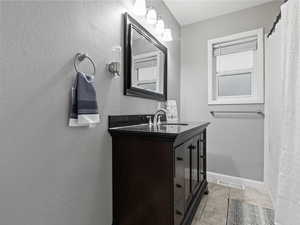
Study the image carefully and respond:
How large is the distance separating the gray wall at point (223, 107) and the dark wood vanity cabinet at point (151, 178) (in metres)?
1.35

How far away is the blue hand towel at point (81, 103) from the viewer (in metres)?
1.03

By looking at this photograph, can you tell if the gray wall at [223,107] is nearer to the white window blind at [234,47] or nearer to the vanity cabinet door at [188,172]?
the white window blind at [234,47]

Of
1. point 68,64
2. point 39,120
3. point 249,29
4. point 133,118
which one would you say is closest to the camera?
point 39,120

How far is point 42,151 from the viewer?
0.91 meters

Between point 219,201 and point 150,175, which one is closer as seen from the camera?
point 150,175

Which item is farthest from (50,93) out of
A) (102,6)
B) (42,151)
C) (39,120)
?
(102,6)

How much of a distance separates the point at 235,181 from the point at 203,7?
250 centimetres

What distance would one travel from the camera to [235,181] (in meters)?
2.48

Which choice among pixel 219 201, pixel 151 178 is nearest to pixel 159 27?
pixel 151 178

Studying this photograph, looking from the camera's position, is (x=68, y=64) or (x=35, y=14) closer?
(x=35, y=14)

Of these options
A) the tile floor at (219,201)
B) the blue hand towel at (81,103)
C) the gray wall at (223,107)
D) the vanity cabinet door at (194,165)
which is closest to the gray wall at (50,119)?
the blue hand towel at (81,103)

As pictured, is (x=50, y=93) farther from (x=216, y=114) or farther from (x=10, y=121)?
(x=216, y=114)

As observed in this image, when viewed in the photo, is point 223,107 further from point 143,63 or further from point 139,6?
point 139,6

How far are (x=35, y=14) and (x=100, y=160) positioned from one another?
3.16ft
